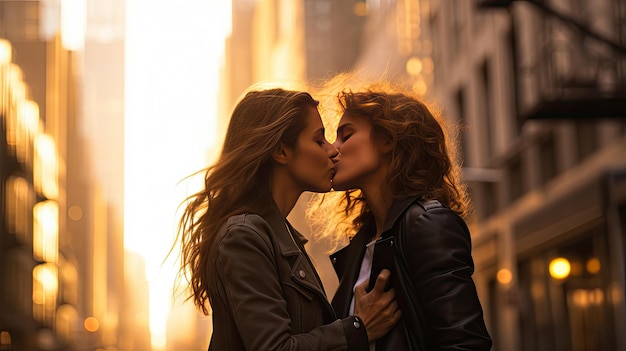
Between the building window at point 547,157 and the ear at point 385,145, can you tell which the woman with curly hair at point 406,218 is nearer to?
the ear at point 385,145

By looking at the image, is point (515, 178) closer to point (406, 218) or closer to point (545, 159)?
point (545, 159)

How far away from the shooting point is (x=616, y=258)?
16.3 metres

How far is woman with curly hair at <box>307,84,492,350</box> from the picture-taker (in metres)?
3.52

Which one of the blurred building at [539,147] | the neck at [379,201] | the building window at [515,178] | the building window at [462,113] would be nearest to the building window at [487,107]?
the blurred building at [539,147]

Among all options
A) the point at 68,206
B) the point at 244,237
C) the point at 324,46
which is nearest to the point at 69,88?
the point at 68,206

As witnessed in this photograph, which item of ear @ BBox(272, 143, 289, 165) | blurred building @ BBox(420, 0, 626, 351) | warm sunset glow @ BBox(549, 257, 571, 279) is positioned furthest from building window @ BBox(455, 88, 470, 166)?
ear @ BBox(272, 143, 289, 165)

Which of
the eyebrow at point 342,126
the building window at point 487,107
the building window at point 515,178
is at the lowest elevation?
the eyebrow at point 342,126

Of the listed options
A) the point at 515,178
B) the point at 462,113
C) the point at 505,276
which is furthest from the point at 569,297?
the point at 462,113

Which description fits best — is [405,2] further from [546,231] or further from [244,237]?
[244,237]

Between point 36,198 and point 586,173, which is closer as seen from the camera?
point 586,173

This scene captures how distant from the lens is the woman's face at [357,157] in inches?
155

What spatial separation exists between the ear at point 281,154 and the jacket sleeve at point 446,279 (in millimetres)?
461

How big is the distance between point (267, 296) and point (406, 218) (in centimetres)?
62

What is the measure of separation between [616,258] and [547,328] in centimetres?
643
